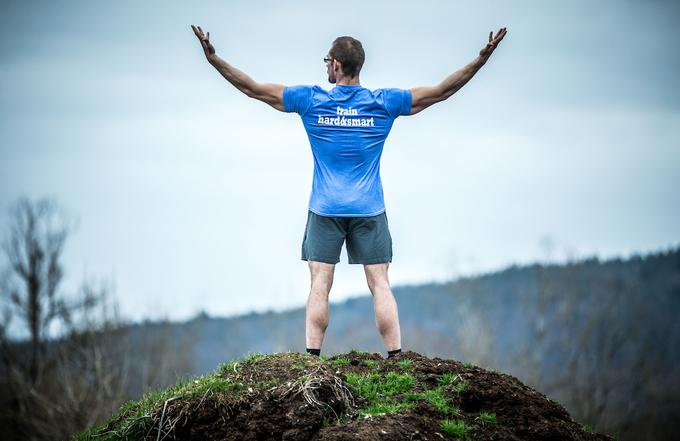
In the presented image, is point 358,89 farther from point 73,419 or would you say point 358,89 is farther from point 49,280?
point 49,280

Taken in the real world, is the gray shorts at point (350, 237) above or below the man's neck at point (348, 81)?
below

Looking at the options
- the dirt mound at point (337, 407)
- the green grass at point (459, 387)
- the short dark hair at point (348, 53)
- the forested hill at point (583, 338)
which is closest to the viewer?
the dirt mound at point (337, 407)

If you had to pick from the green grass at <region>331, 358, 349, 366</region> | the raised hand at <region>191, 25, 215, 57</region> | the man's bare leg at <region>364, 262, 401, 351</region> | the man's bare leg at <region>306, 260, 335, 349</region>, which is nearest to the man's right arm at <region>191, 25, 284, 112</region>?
the raised hand at <region>191, 25, 215, 57</region>

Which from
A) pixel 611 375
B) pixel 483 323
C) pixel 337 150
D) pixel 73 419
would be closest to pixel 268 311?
pixel 483 323

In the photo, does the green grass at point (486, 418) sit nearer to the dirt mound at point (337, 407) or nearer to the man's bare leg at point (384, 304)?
the dirt mound at point (337, 407)

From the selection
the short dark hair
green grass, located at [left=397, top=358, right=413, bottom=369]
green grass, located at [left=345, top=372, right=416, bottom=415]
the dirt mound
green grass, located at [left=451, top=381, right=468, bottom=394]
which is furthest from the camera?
the short dark hair

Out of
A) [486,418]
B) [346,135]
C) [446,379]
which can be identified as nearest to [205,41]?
[346,135]

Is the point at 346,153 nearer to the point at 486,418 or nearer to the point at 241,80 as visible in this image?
the point at 241,80

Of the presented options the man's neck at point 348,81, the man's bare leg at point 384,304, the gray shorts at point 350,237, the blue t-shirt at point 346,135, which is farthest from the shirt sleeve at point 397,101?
the man's bare leg at point 384,304

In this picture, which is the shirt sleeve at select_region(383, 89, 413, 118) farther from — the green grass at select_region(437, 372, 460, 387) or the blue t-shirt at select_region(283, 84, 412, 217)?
the green grass at select_region(437, 372, 460, 387)

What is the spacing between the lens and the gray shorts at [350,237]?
7.76m

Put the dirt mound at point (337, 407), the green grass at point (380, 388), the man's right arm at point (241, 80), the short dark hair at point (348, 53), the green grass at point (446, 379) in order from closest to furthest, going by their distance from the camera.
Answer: the dirt mound at point (337, 407) < the green grass at point (380, 388) < the green grass at point (446, 379) < the short dark hair at point (348, 53) < the man's right arm at point (241, 80)

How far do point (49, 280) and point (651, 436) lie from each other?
106 feet

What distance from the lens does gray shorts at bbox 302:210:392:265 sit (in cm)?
776
